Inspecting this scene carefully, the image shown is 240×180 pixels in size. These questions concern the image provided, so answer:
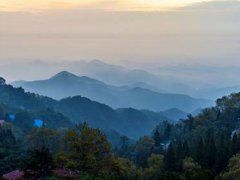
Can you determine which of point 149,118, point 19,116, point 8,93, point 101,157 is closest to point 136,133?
point 149,118

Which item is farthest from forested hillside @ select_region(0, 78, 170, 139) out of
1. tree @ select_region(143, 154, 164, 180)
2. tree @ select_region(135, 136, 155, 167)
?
tree @ select_region(143, 154, 164, 180)

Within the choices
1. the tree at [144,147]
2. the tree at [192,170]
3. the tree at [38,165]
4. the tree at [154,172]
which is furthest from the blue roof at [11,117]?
the tree at [38,165]

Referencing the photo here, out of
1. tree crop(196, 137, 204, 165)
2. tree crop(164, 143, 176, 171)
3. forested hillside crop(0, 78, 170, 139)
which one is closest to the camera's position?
tree crop(164, 143, 176, 171)

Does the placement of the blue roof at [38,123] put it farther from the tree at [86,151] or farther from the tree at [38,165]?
the tree at [38,165]

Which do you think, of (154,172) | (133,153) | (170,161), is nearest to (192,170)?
(170,161)

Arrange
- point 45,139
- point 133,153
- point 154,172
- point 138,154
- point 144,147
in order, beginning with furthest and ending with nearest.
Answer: point 133,153 → point 138,154 → point 144,147 → point 45,139 → point 154,172

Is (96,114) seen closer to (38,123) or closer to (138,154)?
(38,123)

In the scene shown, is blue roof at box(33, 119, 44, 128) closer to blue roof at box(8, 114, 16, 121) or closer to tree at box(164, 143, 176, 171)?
blue roof at box(8, 114, 16, 121)

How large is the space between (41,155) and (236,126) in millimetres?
34650

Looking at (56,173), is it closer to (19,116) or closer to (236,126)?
(236,126)

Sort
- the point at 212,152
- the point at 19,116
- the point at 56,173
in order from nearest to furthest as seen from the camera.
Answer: the point at 56,173 < the point at 212,152 < the point at 19,116

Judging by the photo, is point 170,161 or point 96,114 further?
point 96,114

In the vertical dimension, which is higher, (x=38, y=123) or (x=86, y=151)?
(x=38, y=123)

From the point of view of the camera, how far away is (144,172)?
37.1 m
